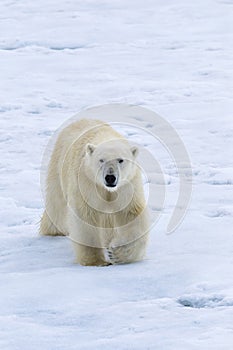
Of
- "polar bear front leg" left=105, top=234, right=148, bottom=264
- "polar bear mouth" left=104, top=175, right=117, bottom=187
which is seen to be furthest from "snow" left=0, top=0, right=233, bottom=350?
"polar bear mouth" left=104, top=175, right=117, bottom=187

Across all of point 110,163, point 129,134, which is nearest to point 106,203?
point 110,163

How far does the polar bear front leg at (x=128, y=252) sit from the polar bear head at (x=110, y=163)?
35 centimetres

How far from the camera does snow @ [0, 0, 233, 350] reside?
404 cm

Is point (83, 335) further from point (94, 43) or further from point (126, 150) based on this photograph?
point (94, 43)

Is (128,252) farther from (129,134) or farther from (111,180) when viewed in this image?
(129,134)

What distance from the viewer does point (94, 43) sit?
1126 cm

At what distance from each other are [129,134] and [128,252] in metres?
3.11

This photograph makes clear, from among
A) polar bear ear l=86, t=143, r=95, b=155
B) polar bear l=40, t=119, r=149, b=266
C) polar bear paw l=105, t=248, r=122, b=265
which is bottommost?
polar bear paw l=105, t=248, r=122, b=265

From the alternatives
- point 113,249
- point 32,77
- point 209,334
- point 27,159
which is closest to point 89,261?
point 113,249

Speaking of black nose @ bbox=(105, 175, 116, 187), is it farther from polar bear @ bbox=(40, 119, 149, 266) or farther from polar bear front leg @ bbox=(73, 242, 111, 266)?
polar bear front leg @ bbox=(73, 242, 111, 266)

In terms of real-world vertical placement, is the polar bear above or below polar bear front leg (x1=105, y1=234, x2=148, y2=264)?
above

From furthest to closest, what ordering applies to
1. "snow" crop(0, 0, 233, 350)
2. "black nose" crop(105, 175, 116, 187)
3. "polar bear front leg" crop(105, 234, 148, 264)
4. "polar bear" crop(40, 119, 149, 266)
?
1. "polar bear front leg" crop(105, 234, 148, 264)
2. "polar bear" crop(40, 119, 149, 266)
3. "black nose" crop(105, 175, 116, 187)
4. "snow" crop(0, 0, 233, 350)

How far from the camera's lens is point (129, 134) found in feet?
26.4

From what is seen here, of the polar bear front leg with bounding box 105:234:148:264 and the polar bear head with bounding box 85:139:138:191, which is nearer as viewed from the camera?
the polar bear head with bounding box 85:139:138:191
